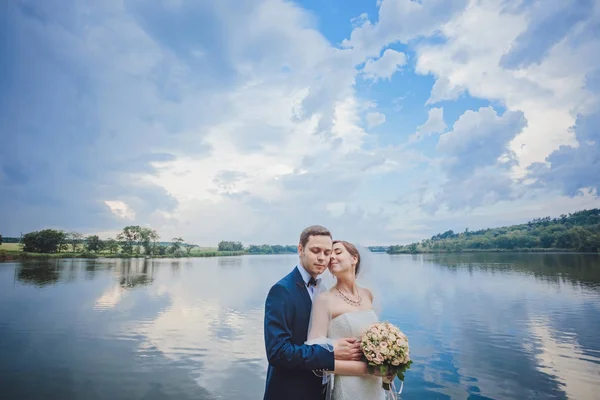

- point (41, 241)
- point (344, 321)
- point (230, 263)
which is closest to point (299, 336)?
point (344, 321)

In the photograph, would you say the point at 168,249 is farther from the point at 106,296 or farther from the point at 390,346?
the point at 390,346

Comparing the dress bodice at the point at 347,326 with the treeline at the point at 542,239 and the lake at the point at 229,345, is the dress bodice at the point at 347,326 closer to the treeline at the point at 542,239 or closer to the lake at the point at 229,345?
the lake at the point at 229,345

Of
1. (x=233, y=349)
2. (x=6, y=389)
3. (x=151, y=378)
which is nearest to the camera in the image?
(x=6, y=389)

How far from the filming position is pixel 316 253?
3066 mm

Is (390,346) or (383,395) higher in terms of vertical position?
(390,346)

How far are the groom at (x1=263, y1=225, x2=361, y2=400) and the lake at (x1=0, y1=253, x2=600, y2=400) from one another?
102cm

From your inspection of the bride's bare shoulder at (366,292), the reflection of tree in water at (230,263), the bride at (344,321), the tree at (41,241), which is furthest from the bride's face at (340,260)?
the tree at (41,241)

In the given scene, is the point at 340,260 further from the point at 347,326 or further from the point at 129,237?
the point at 129,237

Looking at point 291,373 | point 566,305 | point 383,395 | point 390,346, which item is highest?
point 390,346

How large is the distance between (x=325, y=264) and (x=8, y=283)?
44.0 meters

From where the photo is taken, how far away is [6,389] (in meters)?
9.66

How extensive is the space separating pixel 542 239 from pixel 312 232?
13533 cm

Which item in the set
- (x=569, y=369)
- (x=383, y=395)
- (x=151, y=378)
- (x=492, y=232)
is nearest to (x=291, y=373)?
(x=383, y=395)

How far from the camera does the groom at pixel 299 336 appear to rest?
2.71 metres
